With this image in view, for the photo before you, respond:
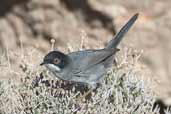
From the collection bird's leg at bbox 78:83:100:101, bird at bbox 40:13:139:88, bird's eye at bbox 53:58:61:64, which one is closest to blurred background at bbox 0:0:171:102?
bird at bbox 40:13:139:88

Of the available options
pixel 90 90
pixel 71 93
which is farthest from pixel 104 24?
pixel 71 93

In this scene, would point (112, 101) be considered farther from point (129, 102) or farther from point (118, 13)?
point (118, 13)

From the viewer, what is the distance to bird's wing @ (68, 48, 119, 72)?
231 inches

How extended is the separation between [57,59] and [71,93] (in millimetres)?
395

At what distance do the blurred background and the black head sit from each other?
3360 millimetres

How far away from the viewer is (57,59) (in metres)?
5.64

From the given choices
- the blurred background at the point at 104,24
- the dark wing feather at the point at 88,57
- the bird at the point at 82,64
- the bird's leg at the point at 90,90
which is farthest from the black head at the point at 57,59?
the blurred background at the point at 104,24

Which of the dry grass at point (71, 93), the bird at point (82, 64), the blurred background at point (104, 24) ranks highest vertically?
the blurred background at point (104, 24)

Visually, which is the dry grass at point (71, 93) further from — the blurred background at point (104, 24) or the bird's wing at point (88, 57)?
the blurred background at point (104, 24)

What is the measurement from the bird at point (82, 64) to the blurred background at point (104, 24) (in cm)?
298

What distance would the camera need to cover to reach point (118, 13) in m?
9.30

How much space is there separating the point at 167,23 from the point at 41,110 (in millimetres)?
4475

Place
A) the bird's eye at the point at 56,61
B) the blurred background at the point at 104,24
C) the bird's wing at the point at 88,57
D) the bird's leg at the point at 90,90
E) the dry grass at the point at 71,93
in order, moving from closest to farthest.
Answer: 1. the dry grass at the point at 71,93
2. the bird's leg at the point at 90,90
3. the bird's eye at the point at 56,61
4. the bird's wing at the point at 88,57
5. the blurred background at the point at 104,24

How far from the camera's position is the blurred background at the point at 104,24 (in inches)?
Answer: 363
